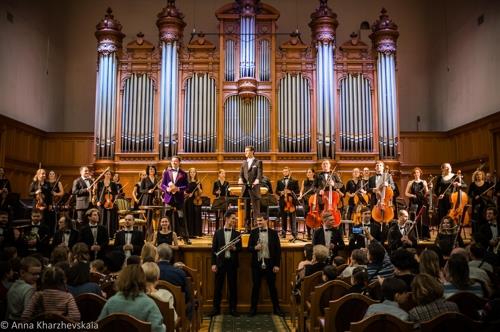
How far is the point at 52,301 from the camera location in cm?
344

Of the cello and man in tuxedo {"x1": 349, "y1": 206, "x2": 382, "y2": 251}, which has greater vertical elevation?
the cello

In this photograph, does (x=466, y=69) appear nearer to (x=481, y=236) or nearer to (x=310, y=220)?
(x=310, y=220)

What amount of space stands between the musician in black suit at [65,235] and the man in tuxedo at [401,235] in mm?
4729

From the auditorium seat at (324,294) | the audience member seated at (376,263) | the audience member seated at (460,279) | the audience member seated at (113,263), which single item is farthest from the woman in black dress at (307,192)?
the audience member seated at (460,279)

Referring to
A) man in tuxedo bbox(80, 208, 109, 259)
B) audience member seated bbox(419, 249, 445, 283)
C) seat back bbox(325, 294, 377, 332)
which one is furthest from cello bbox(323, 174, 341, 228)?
seat back bbox(325, 294, 377, 332)

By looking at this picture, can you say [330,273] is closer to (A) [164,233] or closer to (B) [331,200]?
(A) [164,233]

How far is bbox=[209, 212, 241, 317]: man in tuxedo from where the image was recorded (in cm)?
741

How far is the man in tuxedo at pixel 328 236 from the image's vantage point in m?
7.50

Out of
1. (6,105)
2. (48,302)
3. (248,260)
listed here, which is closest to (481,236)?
(248,260)

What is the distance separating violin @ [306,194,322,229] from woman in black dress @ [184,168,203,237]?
225 cm

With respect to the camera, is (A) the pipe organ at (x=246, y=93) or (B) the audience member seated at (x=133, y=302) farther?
(A) the pipe organ at (x=246, y=93)

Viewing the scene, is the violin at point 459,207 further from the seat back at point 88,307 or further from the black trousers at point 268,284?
the seat back at point 88,307

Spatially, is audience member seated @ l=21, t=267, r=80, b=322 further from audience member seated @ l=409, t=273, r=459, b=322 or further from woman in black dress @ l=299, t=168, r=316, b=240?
woman in black dress @ l=299, t=168, r=316, b=240

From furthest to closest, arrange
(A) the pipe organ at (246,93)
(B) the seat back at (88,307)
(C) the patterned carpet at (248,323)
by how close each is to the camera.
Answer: (A) the pipe organ at (246,93) < (C) the patterned carpet at (248,323) < (B) the seat back at (88,307)
